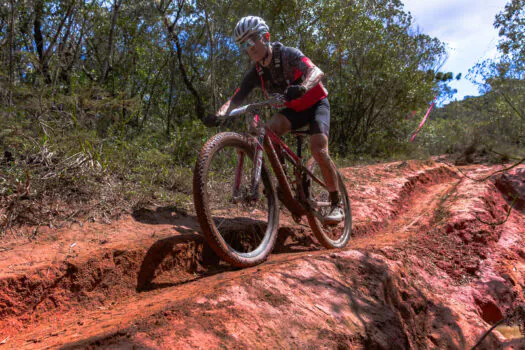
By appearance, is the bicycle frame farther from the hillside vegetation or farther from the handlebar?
the hillside vegetation

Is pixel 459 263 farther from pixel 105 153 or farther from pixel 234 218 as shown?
pixel 105 153

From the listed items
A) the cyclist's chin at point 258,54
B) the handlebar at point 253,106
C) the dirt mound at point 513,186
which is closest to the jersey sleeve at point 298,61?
the cyclist's chin at point 258,54

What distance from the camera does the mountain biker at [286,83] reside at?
10.4ft

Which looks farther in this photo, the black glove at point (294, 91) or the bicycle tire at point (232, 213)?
the black glove at point (294, 91)

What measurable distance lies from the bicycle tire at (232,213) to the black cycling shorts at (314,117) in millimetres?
694

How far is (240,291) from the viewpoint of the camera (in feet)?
6.67

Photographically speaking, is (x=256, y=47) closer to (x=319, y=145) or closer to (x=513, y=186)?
(x=319, y=145)

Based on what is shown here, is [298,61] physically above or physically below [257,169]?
above

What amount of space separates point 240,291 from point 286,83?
2.14 meters

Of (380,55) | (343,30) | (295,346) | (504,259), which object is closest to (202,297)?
(295,346)

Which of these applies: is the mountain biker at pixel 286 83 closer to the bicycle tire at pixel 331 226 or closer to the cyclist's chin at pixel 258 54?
the cyclist's chin at pixel 258 54

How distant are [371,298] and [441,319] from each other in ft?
3.07

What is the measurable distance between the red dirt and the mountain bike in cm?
27

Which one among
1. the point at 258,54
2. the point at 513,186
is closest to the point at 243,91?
the point at 258,54
